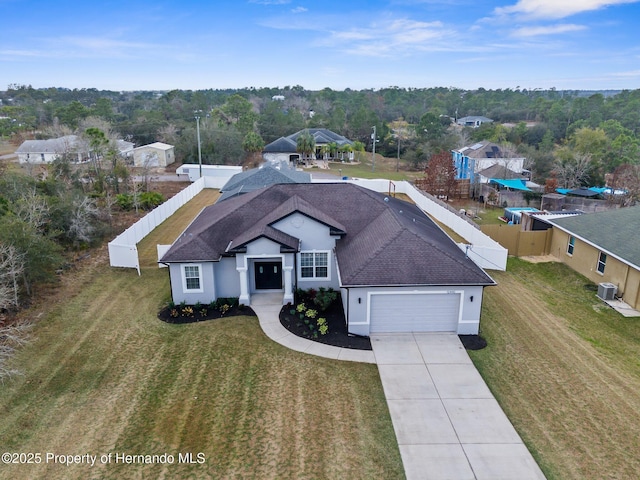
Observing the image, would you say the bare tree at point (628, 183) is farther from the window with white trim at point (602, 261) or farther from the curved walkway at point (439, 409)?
the curved walkway at point (439, 409)

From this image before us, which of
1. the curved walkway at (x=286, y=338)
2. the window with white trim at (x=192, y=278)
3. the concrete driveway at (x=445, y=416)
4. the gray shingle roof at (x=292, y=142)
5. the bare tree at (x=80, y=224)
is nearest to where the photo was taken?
the concrete driveway at (x=445, y=416)

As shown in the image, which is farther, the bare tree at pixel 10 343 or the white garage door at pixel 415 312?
the white garage door at pixel 415 312

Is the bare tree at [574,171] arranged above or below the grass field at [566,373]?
above

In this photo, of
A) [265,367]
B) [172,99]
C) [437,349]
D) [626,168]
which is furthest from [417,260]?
[172,99]

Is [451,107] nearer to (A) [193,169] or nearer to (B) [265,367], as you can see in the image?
(A) [193,169]

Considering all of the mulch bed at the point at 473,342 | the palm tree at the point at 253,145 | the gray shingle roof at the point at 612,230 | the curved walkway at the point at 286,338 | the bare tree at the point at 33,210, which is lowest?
the mulch bed at the point at 473,342

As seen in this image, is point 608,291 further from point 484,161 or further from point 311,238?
point 484,161

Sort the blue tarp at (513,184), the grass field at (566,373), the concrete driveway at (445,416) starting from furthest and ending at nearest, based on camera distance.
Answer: the blue tarp at (513,184)
the grass field at (566,373)
the concrete driveway at (445,416)

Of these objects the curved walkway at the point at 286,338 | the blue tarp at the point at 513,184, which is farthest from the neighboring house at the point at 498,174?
the curved walkway at the point at 286,338
